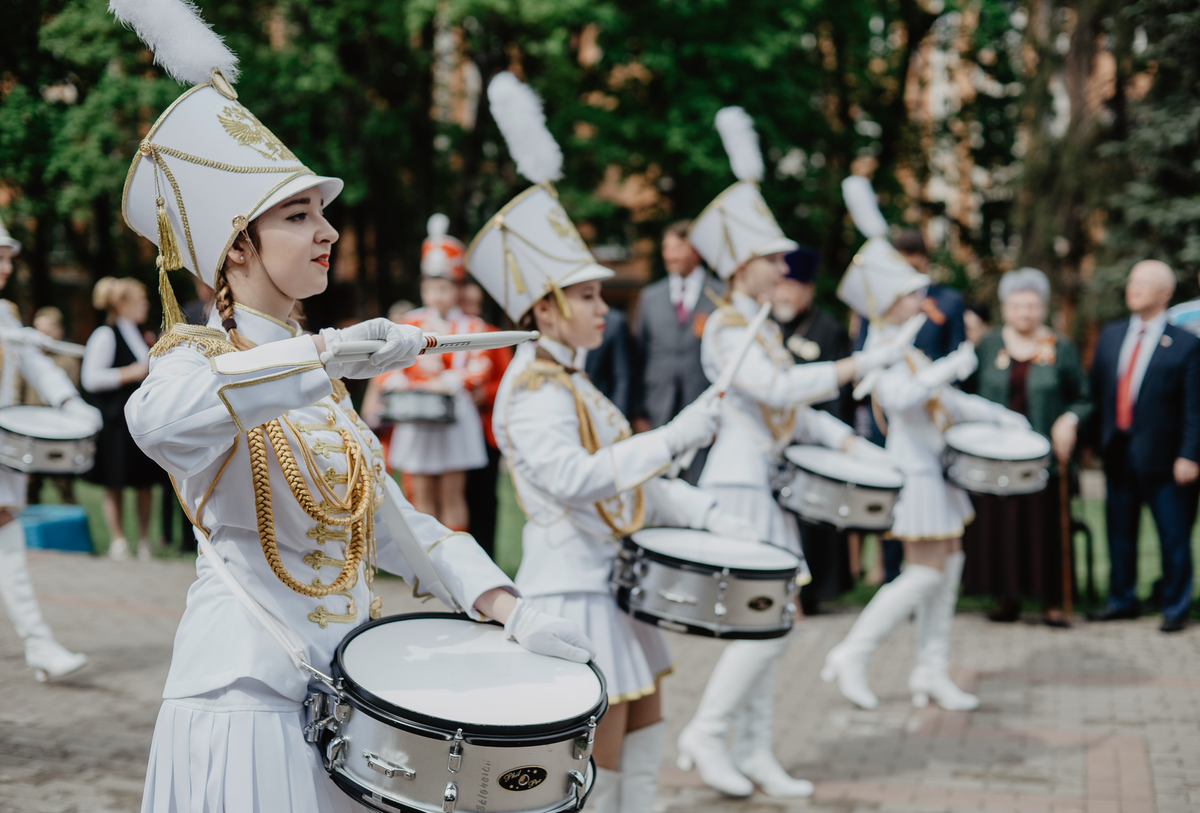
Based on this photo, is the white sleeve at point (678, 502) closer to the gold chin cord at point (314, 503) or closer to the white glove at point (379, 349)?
the gold chin cord at point (314, 503)

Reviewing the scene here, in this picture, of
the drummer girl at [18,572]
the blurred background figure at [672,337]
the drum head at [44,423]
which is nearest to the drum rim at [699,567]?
the drummer girl at [18,572]

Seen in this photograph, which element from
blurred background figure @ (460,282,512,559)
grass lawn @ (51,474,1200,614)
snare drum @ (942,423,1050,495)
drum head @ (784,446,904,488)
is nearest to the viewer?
drum head @ (784,446,904,488)

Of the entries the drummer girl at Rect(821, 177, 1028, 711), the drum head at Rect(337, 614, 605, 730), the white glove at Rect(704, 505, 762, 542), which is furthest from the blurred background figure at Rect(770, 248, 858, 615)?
the drum head at Rect(337, 614, 605, 730)

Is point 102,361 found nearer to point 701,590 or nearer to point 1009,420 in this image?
point 1009,420

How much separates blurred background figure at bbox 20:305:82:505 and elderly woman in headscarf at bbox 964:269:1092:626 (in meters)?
6.80

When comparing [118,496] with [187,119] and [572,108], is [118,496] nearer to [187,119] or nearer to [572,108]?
[187,119]

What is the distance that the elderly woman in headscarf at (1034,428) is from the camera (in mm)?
7922

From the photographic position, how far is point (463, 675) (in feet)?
7.49

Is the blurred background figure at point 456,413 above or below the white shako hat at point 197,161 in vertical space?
below

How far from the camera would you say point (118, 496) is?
32.0ft

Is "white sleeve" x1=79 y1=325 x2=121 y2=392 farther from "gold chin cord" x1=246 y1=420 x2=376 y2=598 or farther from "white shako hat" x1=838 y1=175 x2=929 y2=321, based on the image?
Answer: "gold chin cord" x1=246 y1=420 x2=376 y2=598

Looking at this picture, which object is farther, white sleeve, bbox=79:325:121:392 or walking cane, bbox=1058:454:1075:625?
white sleeve, bbox=79:325:121:392

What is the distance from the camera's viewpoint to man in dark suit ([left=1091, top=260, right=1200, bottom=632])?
308 inches

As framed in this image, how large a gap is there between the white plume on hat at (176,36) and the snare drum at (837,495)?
10.2ft
